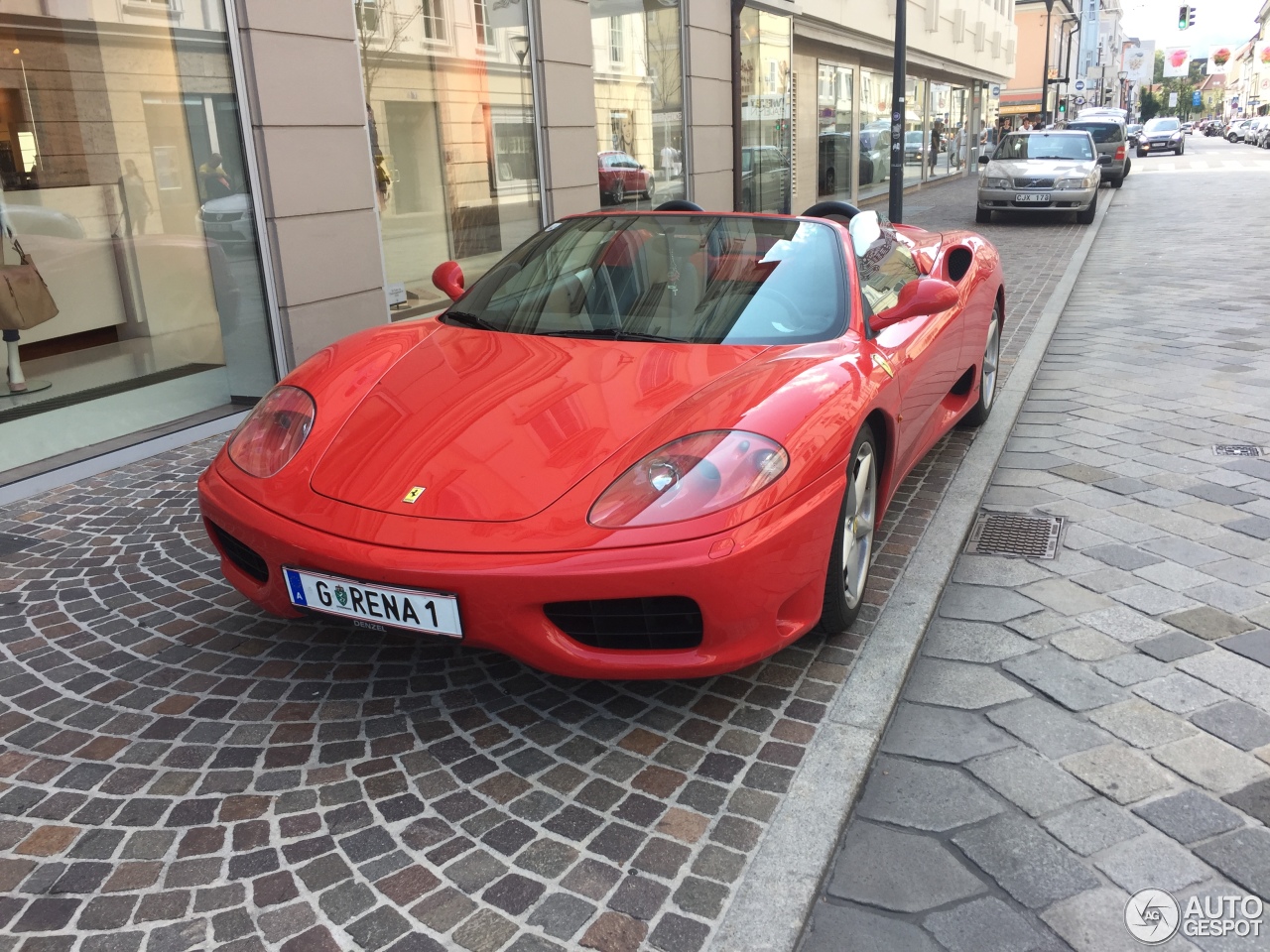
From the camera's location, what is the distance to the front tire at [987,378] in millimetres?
5288

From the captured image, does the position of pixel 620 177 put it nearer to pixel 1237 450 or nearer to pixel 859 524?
pixel 1237 450

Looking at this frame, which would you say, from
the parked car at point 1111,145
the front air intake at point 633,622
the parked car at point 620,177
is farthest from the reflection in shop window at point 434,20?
the parked car at point 1111,145

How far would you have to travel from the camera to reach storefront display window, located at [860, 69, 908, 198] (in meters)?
21.1

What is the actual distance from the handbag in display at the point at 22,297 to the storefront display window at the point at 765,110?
8504 millimetres

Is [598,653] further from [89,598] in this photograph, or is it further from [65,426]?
[65,426]

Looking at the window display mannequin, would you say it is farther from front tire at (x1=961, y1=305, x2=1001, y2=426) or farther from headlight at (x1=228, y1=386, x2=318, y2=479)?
front tire at (x1=961, y1=305, x2=1001, y2=426)

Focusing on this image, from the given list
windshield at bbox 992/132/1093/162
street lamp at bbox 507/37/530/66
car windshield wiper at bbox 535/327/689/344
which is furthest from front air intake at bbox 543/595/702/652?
windshield at bbox 992/132/1093/162

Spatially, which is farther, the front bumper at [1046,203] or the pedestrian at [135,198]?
the front bumper at [1046,203]

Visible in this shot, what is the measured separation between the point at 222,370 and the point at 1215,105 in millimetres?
210683

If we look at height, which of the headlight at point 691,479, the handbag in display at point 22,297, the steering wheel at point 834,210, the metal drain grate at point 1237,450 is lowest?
the metal drain grate at point 1237,450

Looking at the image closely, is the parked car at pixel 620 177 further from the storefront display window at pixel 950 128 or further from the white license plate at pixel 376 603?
the storefront display window at pixel 950 128

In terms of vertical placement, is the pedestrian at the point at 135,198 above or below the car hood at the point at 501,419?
above

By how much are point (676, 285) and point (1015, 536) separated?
173cm

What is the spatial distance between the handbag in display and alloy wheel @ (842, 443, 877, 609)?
17.5 ft
